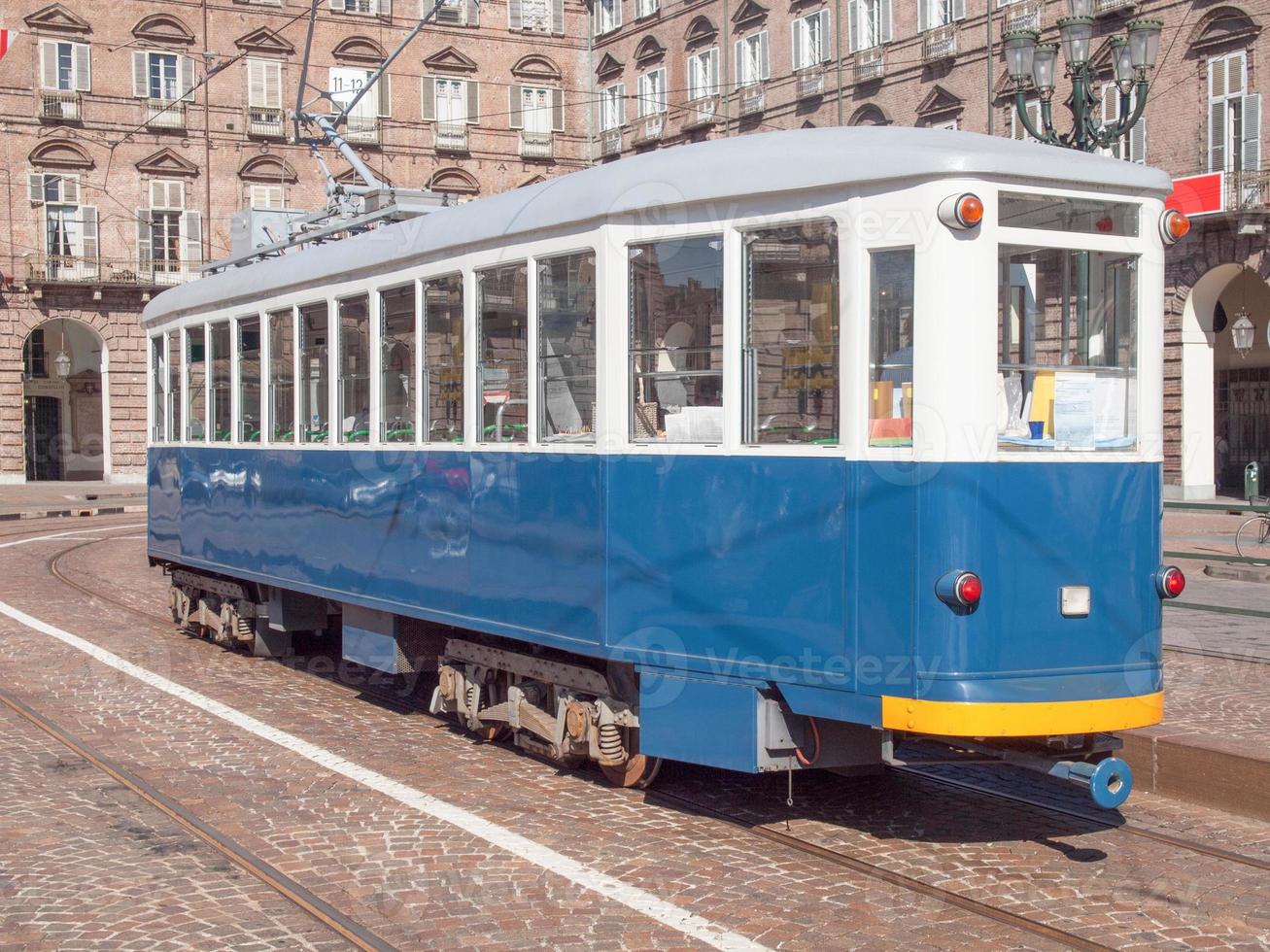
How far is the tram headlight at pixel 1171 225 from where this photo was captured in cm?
690

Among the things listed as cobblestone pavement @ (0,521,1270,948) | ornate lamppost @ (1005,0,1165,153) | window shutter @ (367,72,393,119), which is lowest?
cobblestone pavement @ (0,521,1270,948)

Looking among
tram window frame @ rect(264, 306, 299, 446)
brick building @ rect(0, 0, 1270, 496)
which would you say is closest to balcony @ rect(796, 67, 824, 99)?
brick building @ rect(0, 0, 1270, 496)

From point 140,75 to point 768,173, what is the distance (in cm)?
4175

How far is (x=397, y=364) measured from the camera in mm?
9266

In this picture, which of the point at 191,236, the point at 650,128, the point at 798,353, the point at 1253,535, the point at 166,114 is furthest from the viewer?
the point at 191,236

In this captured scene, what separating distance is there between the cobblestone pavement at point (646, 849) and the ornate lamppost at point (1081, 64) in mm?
7878

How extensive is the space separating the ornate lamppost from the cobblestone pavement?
7878 mm

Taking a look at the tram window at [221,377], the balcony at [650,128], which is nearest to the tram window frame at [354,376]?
→ the tram window at [221,377]

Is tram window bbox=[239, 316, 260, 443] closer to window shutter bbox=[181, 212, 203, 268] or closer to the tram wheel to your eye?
the tram wheel

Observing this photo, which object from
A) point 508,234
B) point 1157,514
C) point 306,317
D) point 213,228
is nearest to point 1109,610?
point 1157,514

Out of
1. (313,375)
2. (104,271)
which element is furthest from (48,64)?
(313,375)

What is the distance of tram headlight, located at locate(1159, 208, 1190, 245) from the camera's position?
22.6ft

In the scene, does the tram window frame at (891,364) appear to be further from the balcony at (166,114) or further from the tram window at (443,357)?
the balcony at (166,114)

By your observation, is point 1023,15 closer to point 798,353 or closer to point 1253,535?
point 1253,535
